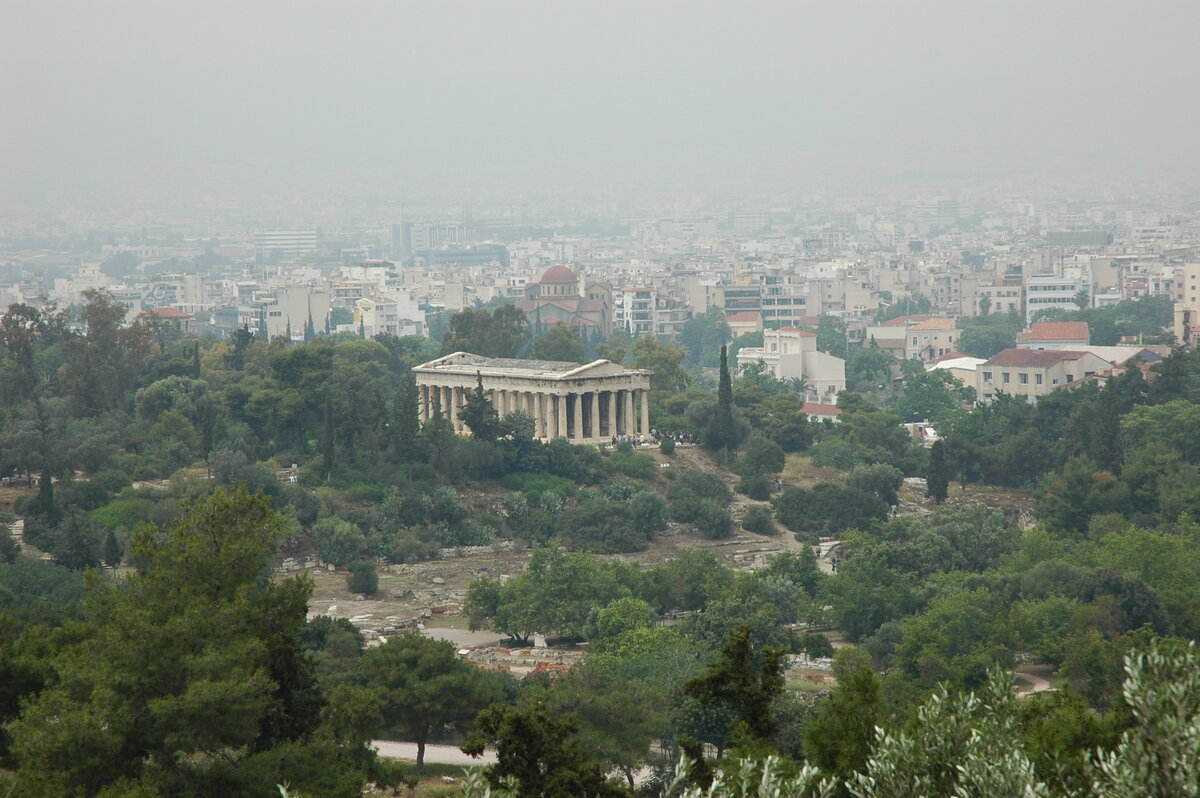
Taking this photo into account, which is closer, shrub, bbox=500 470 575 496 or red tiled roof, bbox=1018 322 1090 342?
shrub, bbox=500 470 575 496

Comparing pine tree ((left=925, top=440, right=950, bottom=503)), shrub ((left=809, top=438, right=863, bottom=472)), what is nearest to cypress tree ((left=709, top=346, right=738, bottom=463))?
shrub ((left=809, top=438, right=863, bottom=472))

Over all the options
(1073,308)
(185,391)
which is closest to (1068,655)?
(185,391)

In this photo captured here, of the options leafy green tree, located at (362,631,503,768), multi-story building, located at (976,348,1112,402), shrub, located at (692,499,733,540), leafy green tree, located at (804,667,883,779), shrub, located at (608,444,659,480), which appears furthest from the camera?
multi-story building, located at (976,348,1112,402)

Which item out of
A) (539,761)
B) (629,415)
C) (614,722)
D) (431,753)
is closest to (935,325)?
(629,415)

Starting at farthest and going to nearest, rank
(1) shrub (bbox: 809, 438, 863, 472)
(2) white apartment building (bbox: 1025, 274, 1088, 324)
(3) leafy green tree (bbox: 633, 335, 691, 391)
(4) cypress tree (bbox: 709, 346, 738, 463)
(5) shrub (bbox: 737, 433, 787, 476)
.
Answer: (2) white apartment building (bbox: 1025, 274, 1088, 324) < (3) leafy green tree (bbox: 633, 335, 691, 391) < (4) cypress tree (bbox: 709, 346, 738, 463) < (1) shrub (bbox: 809, 438, 863, 472) < (5) shrub (bbox: 737, 433, 787, 476)

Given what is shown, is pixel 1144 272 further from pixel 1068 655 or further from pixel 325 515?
pixel 1068 655

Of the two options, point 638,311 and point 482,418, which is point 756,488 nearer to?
point 482,418

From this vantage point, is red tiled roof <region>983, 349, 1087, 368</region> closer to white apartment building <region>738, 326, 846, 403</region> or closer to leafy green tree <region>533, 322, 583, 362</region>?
white apartment building <region>738, 326, 846, 403</region>
